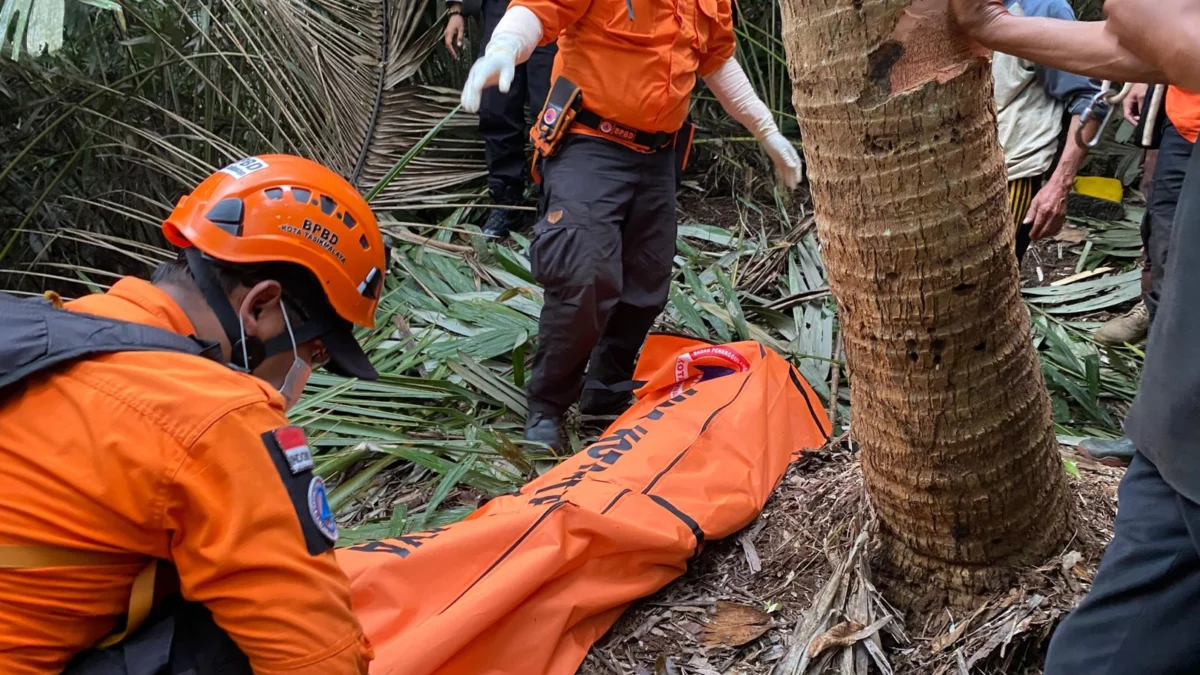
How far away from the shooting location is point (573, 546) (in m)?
1.96

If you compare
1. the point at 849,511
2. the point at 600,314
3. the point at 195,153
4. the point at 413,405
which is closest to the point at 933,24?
the point at 849,511

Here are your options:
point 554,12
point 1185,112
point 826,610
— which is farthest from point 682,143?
point 826,610

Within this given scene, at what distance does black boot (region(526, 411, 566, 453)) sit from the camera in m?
3.08

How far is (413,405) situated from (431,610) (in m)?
1.27

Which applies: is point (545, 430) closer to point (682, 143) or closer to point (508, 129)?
point (682, 143)

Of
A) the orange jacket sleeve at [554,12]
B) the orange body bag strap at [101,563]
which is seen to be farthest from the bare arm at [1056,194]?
the orange body bag strap at [101,563]

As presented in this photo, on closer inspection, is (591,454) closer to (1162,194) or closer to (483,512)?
(483,512)

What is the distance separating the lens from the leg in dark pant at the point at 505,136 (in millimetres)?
4789

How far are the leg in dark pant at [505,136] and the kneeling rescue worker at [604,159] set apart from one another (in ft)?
5.74

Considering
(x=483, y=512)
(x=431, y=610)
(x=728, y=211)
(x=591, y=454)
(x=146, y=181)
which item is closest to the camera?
(x=431, y=610)

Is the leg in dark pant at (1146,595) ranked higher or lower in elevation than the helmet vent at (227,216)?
lower

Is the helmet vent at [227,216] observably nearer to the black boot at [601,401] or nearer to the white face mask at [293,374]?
the white face mask at [293,374]

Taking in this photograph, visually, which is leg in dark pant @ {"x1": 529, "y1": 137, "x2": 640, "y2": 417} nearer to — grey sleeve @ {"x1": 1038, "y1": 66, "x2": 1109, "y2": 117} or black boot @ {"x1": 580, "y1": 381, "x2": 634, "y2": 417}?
black boot @ {"x1": 580, "y1": 381, "x2": 634, "y2": 417}

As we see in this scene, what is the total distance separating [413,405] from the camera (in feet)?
9.91
